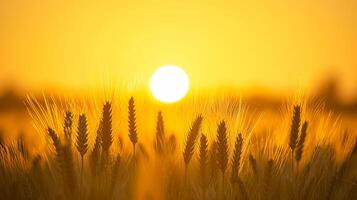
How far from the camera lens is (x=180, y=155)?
3311 millimetres

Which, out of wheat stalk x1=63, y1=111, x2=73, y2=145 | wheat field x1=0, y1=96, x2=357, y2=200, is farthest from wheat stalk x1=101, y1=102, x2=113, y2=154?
wheat stalk x1=63, y1=111, x2=73, y2=145

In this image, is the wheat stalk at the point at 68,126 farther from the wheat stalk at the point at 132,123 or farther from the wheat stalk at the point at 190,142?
the wheat stalk at the point at 190,142

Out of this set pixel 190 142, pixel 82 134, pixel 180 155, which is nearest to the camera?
pixel 82 134

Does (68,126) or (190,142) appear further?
(190,142)

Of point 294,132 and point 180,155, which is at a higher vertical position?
point 294,132

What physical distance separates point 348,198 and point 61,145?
126 cm

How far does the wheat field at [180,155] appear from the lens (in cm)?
301

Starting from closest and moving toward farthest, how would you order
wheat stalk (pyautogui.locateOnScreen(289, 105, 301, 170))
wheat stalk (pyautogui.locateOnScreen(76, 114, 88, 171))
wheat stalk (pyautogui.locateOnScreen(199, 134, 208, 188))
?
wheat stalk (pyautogui.locateOnScreen(76, 114, 88, 171))
wheat stalk (pyautogui.locateOnScreen(199, 134, 208, 188))
wheat stalk (pyautogui.locateOnScreen(289, 105, 301, 170))

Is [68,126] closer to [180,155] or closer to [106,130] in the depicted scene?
[106,130]

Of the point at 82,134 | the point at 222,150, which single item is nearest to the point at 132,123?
the point at 82,134

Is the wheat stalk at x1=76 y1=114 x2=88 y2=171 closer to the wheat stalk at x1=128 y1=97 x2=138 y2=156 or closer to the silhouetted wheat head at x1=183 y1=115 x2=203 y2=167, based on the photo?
the wheat stalk at x1=128 y1=97 x2=138 y2=156

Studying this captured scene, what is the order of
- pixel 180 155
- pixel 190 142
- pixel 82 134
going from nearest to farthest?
pixel 82 134 < pixel 190 142 < pixel 180 155

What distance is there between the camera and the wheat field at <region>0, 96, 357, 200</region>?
3012mm

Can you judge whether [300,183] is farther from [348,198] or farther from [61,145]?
[61,145]
